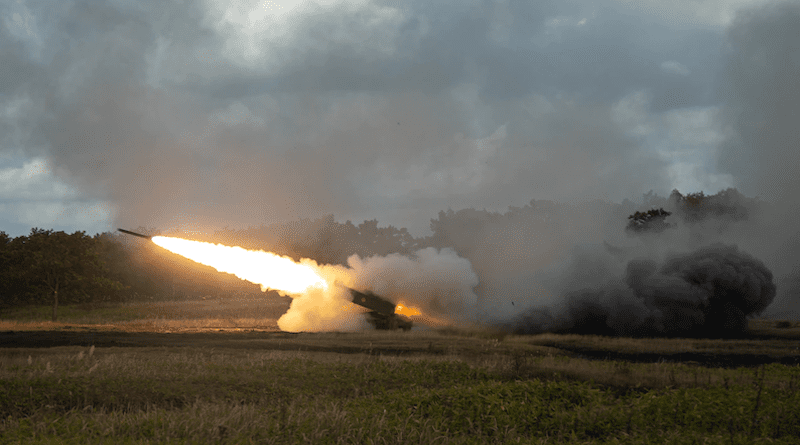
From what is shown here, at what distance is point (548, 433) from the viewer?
14.4 m

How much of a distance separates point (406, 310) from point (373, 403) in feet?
81.4

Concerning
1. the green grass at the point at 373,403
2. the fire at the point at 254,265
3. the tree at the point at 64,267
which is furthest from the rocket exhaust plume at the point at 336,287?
the tree at the point at 64,267

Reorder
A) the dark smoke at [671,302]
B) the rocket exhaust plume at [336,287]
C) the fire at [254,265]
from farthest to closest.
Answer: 1. the dark smoke at [671,302]
2. the rocket exhaust plume at [336,287]
3. the fire at [254,265]

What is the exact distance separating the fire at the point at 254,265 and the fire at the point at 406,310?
5.28 m

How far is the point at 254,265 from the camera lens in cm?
3659

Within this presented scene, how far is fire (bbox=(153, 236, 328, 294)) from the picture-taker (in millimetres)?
33031

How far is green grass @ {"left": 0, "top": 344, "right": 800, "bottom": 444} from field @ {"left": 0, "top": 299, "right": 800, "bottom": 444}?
5cm

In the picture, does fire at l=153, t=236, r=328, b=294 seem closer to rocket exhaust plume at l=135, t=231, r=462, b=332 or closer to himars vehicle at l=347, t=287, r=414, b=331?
rocket exhaust plume at l=135, t=231, r=462, b=332

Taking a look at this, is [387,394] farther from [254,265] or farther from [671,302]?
[671,302]

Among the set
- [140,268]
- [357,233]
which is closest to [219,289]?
[140,268]

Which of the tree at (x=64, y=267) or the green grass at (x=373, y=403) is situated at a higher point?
the tree at (x=64, y=267)

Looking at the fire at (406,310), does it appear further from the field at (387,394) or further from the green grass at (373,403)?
the green grass at (373,403)

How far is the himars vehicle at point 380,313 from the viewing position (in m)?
38.5

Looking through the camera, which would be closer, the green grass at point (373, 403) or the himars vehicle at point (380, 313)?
the green grass at point (373, 403)
